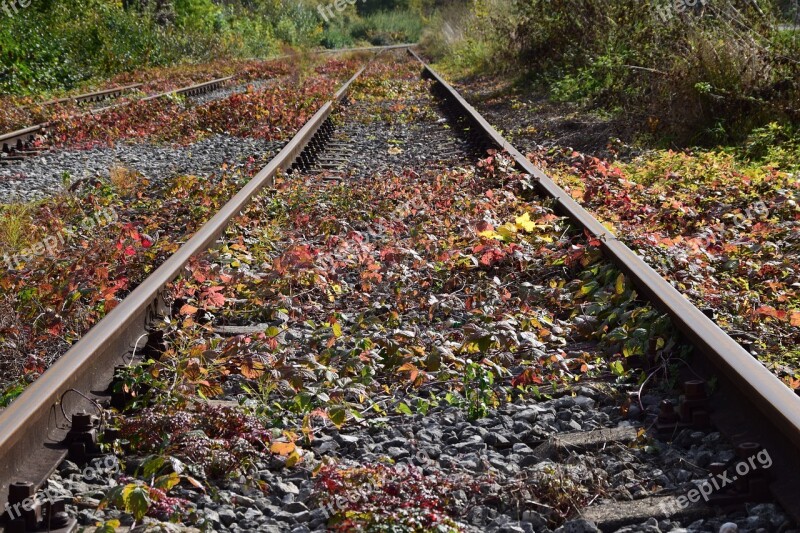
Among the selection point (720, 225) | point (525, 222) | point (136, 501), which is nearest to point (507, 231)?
point (525, 222)

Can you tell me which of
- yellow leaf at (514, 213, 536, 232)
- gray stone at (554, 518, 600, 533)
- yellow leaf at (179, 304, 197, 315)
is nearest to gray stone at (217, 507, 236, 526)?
gray stone at (554, 518, 600, 533)

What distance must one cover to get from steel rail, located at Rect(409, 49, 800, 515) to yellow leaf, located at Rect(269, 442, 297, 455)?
153 cm

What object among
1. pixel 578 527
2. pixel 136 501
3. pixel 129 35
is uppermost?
pixel 136 501

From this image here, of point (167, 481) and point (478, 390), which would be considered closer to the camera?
point (167, 481)

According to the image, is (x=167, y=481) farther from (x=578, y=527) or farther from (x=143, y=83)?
(x=143, y=83)

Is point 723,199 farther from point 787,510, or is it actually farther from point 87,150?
point 87,150

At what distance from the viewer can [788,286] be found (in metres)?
4.82

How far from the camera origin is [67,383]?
3395 mm

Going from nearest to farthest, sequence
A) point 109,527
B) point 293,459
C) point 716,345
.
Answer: point 109,527, point 293,459, point 716,345

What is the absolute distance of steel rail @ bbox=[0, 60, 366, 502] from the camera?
2.95m

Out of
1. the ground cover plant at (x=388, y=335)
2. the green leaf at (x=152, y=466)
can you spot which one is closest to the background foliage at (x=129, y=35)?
the ground cover plant at (x=388, y=335)

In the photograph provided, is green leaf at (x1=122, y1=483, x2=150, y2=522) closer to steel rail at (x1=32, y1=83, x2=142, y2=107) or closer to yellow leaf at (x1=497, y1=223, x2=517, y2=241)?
yellow leaf at (x1=497, y1=223, x2=517, y2=241)

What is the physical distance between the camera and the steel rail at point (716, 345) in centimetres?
288

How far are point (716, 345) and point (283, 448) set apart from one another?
5.34ft
